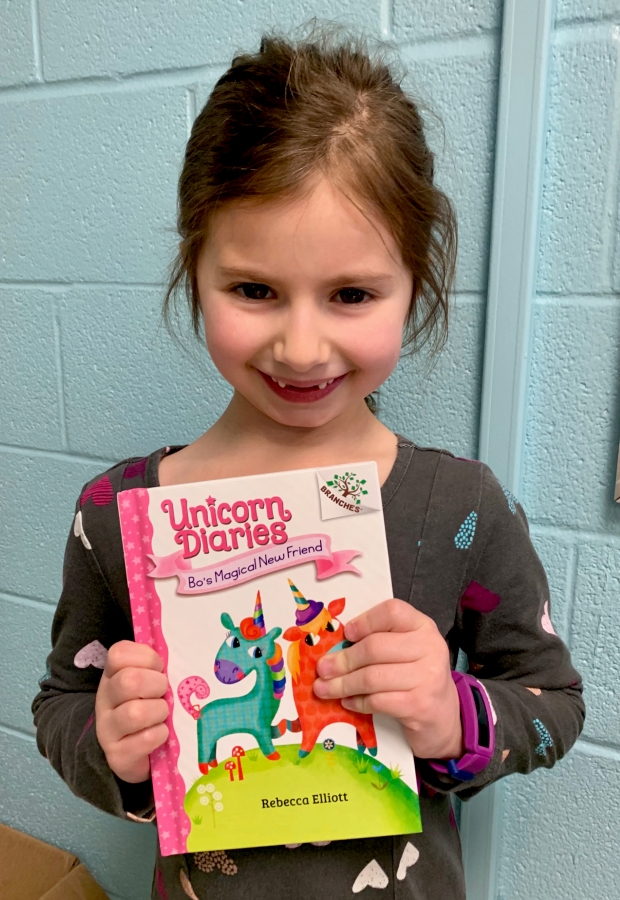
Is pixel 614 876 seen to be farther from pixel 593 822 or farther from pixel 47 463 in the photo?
pixel 47 463

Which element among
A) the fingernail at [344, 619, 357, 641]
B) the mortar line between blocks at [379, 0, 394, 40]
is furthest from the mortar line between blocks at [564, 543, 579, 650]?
the mortar line between blocks at [379, 0, 394, 40]

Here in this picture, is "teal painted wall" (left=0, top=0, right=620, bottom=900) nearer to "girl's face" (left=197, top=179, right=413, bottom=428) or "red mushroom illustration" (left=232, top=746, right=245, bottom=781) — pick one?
"girl's face" (left=197, top=179, right=413, bottom=428)

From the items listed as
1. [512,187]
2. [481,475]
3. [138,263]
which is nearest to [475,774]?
[481,475]

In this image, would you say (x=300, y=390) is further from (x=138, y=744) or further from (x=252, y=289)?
(x=138, y=744)

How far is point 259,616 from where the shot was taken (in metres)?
0.51

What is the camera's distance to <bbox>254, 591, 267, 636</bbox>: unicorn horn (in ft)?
1.67

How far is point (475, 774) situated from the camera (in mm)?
546

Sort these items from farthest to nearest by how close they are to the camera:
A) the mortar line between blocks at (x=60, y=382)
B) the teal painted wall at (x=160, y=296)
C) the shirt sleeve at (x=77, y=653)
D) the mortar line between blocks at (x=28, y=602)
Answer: the mortar line between blocks at (x=28, y=602)
the mortar line between blocks at (x=60, y=382)
the teal painted wall at (x=160, y=296)
the shirt sleeve at (x=77, y=653)

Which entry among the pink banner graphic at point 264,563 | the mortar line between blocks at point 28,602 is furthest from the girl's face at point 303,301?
the mortar line between blocks at point 28,602

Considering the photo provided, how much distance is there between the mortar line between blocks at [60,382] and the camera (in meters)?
0.97

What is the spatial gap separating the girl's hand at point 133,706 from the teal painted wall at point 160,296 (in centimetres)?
43

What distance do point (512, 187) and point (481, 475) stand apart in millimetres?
310

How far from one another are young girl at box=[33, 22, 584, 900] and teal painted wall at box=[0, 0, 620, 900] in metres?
0.14

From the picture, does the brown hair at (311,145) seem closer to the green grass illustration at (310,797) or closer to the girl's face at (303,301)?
the girl's face at (303,301)
